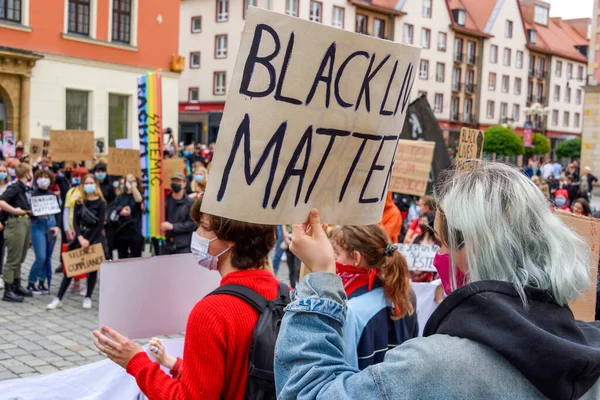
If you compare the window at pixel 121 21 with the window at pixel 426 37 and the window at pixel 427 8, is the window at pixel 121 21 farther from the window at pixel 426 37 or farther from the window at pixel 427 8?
the window at pixel 427 8

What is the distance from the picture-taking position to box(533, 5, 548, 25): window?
71812mm

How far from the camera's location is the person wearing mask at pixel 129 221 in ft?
31.1

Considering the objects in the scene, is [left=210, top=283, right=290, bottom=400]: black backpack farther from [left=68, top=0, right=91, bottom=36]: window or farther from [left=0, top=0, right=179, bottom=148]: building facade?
[left=68, top=0, right=91, bottom=36]: window

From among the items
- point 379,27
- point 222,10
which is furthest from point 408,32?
point 222,10

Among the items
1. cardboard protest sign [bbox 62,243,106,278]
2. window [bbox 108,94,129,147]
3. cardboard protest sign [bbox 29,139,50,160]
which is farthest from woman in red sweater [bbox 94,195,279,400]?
window [bbox 108,94,129,147]

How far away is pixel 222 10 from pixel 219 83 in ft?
16.0

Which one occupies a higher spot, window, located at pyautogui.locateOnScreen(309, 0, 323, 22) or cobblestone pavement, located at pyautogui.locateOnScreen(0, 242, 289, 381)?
window, located at pyautogui.locateOnScreen(309, 0, 323, 22)

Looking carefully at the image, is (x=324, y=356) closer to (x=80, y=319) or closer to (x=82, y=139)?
(x=80, y=319)

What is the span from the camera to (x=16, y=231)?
886 cm

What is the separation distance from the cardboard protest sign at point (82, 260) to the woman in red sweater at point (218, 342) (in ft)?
19.3

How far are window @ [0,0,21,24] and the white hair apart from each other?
23.9 metres

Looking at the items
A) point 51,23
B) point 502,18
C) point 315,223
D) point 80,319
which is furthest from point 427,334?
point 502,18

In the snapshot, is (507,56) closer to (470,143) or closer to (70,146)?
(70,146)

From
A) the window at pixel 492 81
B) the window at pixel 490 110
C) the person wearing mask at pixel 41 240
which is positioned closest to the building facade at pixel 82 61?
the person wearing mask at pixel 41 240
